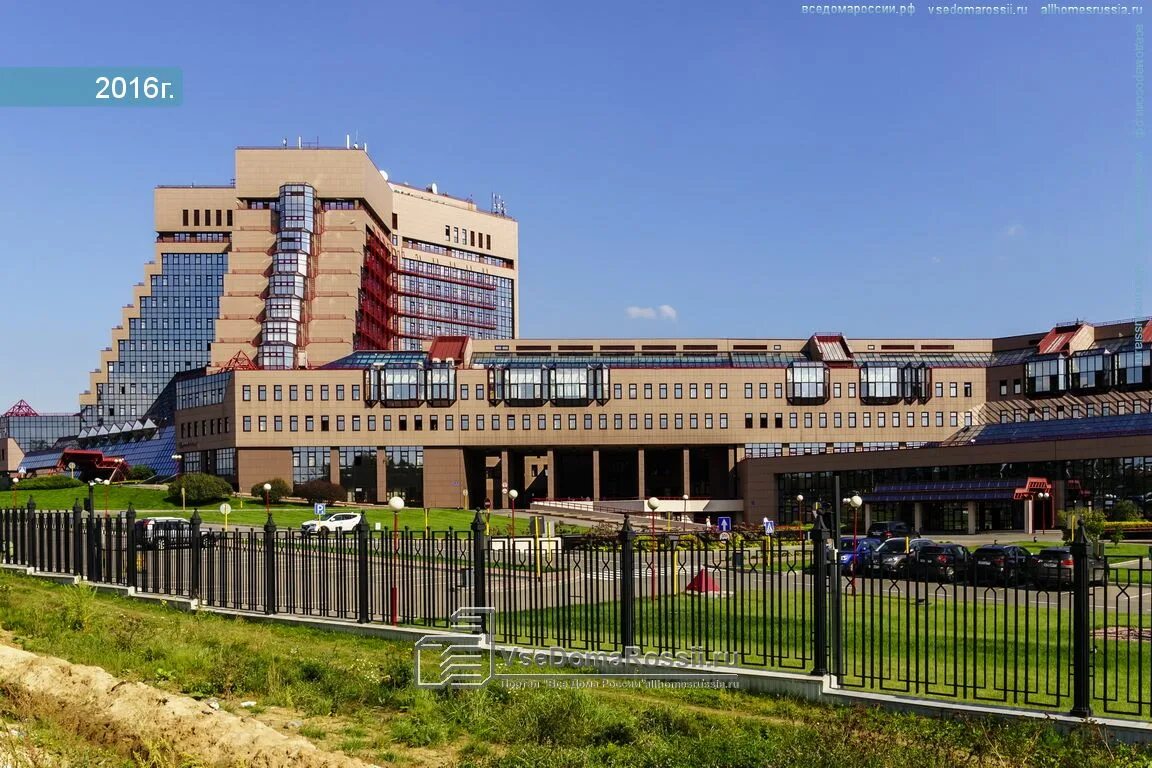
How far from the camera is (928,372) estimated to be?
105 metres

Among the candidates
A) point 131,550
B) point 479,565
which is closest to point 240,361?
point 131,550

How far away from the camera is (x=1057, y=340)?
357ft

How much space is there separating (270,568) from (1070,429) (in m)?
75.9

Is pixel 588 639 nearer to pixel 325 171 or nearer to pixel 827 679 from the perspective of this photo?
pixel 827 679

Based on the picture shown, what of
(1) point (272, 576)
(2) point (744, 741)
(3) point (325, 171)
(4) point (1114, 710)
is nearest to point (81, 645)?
(1) point (272, 576)

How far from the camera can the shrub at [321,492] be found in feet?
314

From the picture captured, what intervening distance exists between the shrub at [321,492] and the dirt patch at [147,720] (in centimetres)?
8273

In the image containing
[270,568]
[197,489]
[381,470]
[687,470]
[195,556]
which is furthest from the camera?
[687,470]

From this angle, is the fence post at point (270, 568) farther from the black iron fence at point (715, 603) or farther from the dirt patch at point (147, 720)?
the dirt patch at point (147, 720)

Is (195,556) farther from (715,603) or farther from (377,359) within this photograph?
(377,359)

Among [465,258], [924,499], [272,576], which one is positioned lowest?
[924,499]

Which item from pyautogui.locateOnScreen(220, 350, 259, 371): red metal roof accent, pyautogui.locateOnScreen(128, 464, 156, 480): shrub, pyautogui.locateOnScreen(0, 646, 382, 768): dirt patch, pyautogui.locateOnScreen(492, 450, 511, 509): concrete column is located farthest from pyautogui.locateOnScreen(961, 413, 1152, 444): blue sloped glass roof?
pyautogui.locateOnScreen(128, 464, 156, 480): shrub

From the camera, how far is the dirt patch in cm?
1062

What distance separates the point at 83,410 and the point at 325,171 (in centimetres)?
6022
